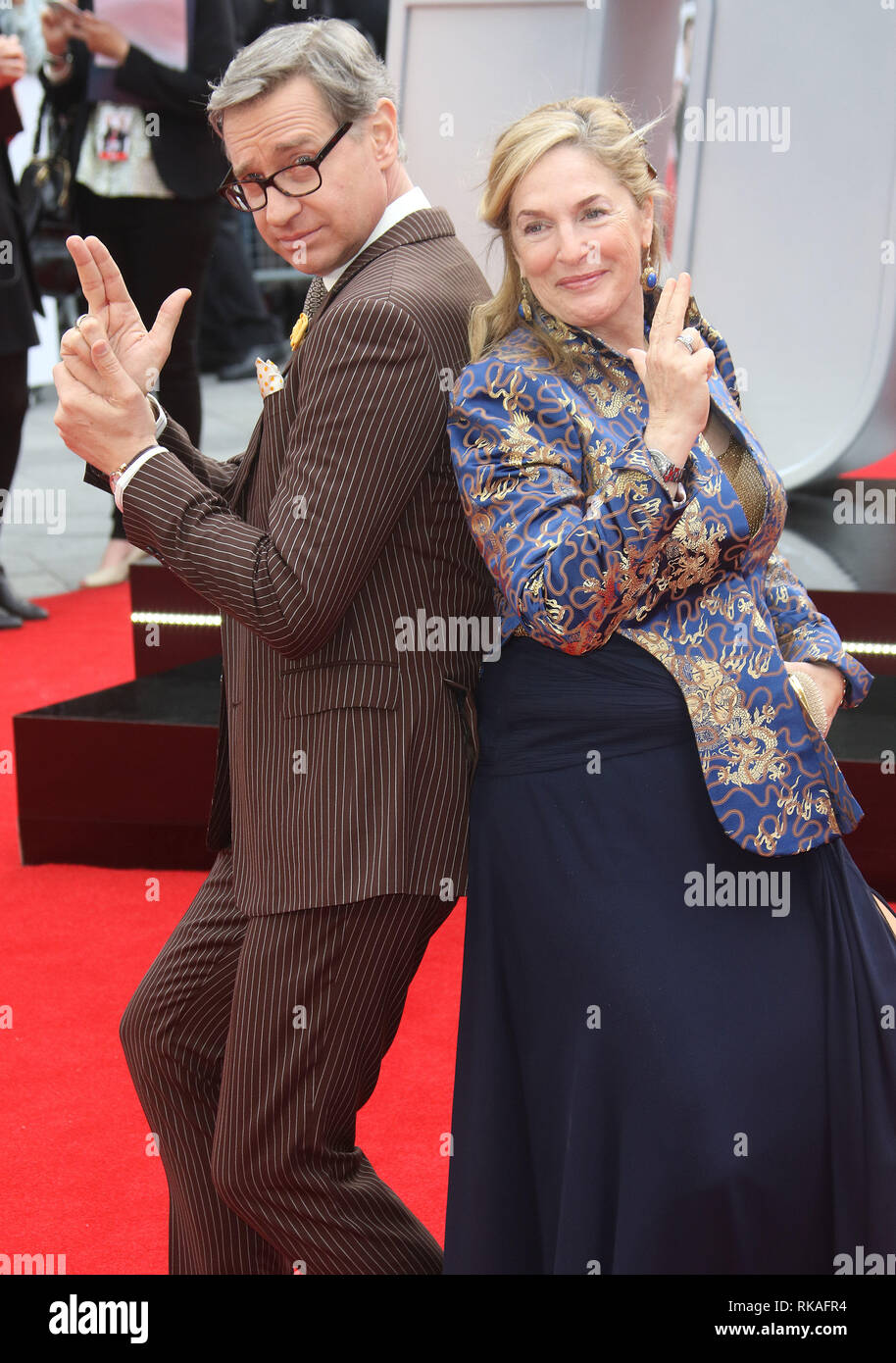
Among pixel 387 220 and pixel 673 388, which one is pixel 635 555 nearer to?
pixel 673 388

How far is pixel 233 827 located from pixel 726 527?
675 mm

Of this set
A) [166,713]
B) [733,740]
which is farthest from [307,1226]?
[166,713]

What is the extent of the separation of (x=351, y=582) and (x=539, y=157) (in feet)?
1.67

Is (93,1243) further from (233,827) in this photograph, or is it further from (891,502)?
(891,502)

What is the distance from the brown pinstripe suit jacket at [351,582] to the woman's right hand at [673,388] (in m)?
0.24

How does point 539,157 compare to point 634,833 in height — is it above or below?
above

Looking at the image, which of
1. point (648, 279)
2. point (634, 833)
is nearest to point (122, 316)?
point (648, 279)

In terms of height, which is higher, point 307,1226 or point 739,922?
point 739,922

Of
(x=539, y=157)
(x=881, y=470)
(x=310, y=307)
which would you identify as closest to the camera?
(x=539, y=157)

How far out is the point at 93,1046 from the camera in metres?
2.99

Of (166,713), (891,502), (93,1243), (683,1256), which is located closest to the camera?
(683,1256)

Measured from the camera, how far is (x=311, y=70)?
→ 166 cm

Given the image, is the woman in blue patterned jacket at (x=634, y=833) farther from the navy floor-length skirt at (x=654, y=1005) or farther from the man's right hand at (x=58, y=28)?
the man's right hand at (x=58, y=28)

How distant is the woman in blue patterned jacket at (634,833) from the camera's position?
1555 mm
